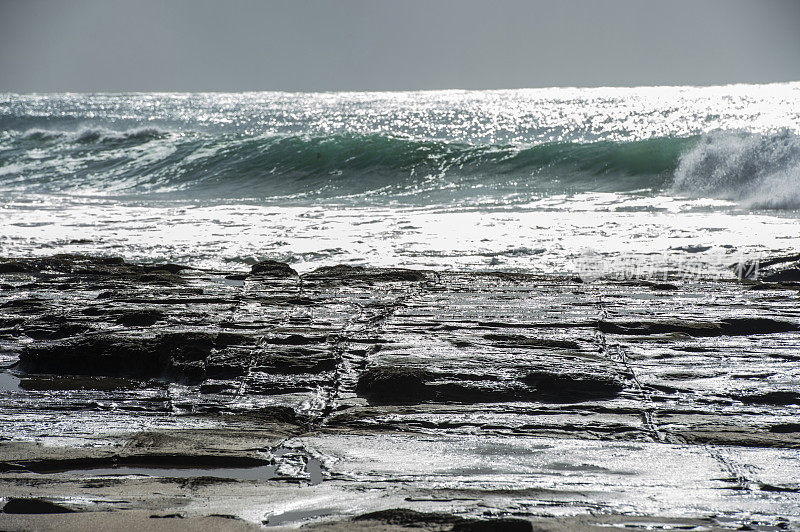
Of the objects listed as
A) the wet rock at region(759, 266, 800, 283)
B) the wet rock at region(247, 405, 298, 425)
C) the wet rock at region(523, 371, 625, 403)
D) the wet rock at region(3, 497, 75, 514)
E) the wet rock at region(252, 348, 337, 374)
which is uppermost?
the wet rock at region(759, 266, 800, 283)

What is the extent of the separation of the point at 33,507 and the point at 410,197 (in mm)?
11458

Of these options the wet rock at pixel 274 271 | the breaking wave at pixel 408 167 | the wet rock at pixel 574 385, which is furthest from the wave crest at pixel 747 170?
the wet rock at pixel 574 385

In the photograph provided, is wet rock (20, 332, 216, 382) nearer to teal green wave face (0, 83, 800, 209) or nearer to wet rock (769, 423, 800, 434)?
wet rock (769, 423, 800, 434)

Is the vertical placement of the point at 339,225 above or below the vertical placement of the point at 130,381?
above

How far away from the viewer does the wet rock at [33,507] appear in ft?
6.21

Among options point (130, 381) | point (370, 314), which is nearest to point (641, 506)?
point (130, 381)

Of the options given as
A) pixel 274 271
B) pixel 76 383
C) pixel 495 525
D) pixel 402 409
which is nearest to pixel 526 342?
pixel 402 409

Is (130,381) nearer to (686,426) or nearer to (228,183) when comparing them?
(686,426)

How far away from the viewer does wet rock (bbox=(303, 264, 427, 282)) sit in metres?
5.28

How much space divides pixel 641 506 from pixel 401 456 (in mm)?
756

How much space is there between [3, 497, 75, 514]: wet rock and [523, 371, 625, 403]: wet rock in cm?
176

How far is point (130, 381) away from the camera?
10.5ft

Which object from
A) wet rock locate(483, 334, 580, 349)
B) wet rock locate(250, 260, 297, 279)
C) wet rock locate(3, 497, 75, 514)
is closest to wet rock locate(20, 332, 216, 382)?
wet rock locate(3, 497, 75, 514)

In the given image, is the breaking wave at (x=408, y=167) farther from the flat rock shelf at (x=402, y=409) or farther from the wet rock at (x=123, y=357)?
the wet rock at (x=123, y=357)
